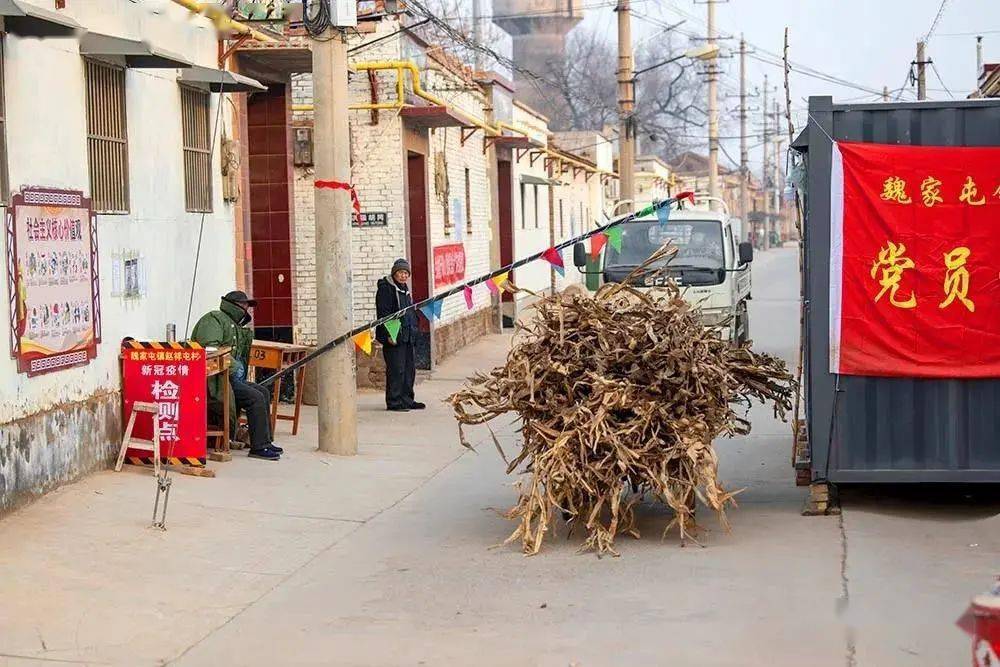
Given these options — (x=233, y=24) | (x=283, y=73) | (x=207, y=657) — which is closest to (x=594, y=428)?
(x=207, y=657)

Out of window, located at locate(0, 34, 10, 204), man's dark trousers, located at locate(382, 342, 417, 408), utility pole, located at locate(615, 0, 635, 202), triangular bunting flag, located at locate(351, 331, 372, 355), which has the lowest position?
man's dark trousers, located at locate(382, 342, 417, 408)

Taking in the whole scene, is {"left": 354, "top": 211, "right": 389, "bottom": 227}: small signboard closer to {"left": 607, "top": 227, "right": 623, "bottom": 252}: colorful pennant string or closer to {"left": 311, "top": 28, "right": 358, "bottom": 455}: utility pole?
{"left": 311, "top": 28, "right": 358, "bottom": 455}: utility pole

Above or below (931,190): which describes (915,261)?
below

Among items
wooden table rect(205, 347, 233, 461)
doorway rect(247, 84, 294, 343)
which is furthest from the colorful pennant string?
doorway rect(247, 84, 294, 343)

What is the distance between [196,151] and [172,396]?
3.39m

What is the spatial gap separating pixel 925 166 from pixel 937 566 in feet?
9.47

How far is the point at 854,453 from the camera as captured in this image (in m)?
10.1

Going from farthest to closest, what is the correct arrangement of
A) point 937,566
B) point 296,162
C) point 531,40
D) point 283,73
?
point 531,40, point 296,162, point 283,73, point 937,566

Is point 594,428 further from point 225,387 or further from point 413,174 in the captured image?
point 413,174

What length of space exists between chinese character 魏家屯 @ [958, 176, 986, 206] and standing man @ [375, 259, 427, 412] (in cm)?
815

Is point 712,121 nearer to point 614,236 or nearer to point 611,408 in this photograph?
point 614,236

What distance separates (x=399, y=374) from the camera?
1691cm

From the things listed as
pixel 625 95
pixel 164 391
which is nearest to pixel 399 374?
pixel 164 391

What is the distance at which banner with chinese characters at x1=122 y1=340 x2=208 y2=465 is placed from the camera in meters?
11.8
